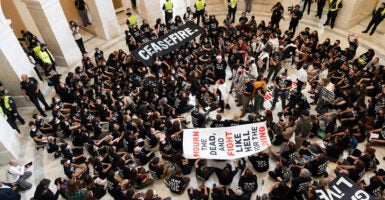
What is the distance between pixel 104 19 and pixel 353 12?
12.1 meters

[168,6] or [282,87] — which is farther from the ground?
[168,6]

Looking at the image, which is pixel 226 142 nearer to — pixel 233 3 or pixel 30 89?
pixel 30 89

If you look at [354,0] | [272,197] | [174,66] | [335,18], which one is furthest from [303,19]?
[272,197]

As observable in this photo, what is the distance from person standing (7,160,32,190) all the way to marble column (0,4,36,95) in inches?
142

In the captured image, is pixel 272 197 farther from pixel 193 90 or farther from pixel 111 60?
pixel 111 60

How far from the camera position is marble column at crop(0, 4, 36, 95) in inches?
418

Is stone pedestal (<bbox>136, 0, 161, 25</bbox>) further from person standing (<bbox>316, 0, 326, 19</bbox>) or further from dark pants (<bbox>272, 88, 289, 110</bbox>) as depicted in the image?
dark pants (<bbox>272, 88, 289, 110</bbox>)

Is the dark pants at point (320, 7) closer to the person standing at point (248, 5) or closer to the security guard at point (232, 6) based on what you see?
the person standing at point (248, 5)

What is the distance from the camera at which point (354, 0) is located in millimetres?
14383

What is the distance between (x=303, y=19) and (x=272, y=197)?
39.0 feet

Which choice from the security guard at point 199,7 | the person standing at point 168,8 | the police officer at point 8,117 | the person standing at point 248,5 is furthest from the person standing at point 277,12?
the police officer at point 8,117

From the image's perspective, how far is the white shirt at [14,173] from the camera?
8531mm

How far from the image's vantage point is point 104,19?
1577 centimetres

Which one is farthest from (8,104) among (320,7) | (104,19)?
(320,7)
